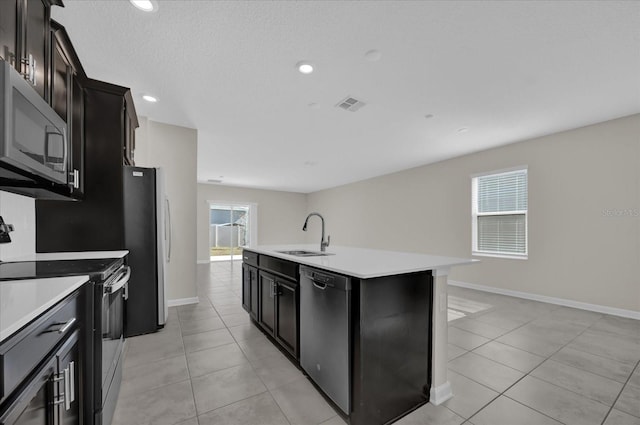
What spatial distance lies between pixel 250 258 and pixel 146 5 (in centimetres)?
234

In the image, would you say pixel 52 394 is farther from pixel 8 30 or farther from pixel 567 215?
pixel 567 215

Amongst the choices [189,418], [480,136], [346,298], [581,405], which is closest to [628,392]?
[581,405]

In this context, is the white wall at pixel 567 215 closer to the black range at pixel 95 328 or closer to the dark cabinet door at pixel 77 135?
the black range at pixel 95 328

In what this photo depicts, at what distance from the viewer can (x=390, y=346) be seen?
1.59 metres

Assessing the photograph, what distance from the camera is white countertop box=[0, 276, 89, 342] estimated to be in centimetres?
70

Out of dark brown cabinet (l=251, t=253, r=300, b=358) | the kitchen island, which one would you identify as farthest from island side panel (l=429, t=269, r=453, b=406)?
dark brown cabinet (l=251, t=253, r=300, b=358)

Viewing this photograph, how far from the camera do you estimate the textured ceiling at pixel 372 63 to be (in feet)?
5.97

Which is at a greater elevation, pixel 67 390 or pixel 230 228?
pixel 230 228

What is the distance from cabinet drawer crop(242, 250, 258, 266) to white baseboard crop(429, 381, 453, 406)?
1.95 meters

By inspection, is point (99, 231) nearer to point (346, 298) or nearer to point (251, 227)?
point (346, 298)

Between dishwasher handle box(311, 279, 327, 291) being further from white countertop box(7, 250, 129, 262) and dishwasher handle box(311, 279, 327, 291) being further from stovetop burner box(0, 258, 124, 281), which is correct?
white countertop box(7, 250, 129, 262)

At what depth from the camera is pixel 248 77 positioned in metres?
2.60

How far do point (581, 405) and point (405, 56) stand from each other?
285cm

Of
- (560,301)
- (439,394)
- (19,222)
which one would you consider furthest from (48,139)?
(560,301)
